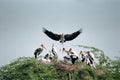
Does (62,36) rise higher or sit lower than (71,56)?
higher

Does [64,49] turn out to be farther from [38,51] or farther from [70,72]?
[70,72]

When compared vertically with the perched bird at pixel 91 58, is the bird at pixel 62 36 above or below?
above

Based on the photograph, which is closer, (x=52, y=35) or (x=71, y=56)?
(x=71, y=56)

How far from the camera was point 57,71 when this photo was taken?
655 inches

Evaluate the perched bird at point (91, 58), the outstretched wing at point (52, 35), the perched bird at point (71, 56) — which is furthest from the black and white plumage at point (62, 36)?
the perched bird at point (91, 58)

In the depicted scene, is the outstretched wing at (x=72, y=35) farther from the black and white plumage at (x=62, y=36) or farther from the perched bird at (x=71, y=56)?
the perched bird at (x=71, y=56)

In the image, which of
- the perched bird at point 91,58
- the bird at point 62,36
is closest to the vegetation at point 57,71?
the perched bird at point 91,58

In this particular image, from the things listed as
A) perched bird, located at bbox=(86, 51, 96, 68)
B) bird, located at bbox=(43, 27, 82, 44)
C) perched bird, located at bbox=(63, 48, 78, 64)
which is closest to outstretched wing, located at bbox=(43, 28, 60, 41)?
bird, located at bbox=(43, 27, 82, 44)

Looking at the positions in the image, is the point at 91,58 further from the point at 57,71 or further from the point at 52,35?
the point at 52,35

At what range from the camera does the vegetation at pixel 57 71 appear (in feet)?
53.9

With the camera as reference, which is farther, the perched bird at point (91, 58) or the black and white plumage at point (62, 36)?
the black and white plumage at point (62, 36)

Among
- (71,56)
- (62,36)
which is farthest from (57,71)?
(62,36)

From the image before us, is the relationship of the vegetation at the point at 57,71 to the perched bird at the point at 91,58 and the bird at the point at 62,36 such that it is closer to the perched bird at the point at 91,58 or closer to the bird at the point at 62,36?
the perched bird at the point at 91,58

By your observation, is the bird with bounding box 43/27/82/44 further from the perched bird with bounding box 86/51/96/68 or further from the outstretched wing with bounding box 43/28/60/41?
the perched bird with bounding box 86/51/96/68
